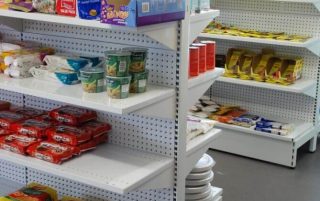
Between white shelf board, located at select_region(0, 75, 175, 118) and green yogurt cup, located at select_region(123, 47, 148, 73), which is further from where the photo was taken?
green yogurt cup, located at select_region(123, 47, 148, 73)

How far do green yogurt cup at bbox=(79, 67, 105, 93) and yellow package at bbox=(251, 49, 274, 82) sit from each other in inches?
101

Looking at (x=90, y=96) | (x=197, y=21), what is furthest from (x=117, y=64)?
(x=197, y=21)

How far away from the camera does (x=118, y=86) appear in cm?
228

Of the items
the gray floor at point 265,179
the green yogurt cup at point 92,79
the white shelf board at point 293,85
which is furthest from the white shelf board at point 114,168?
the white shelf board at point 293,85

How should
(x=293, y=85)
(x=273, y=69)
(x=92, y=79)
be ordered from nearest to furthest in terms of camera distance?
(x=92, y=79)
(x=293, y=85)
(x=273, y=69)

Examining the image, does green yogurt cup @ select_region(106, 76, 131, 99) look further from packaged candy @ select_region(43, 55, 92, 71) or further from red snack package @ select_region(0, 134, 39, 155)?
red snack package @ select_region(0, 134, 39, 155)

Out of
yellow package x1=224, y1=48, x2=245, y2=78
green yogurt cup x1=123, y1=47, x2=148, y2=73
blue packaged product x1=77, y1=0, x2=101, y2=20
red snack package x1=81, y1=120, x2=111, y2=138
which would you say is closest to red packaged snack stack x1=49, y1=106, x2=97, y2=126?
red snack package x1=81, y1=120, x2=111, y2=138

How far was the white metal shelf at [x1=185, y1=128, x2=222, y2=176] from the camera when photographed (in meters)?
2.74

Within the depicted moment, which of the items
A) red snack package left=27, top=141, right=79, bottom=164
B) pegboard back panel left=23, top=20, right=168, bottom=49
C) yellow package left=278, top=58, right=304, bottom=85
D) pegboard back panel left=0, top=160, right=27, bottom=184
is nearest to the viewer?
red snack package left=27, top=141, right=79, bottom=164

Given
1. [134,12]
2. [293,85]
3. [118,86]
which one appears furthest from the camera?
[293,85]

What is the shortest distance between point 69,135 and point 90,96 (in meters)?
0.34

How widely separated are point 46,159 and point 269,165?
2566 millimetres

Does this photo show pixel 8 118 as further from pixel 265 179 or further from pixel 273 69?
pixel 273 69

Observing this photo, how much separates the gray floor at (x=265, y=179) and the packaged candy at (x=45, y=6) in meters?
2.12
